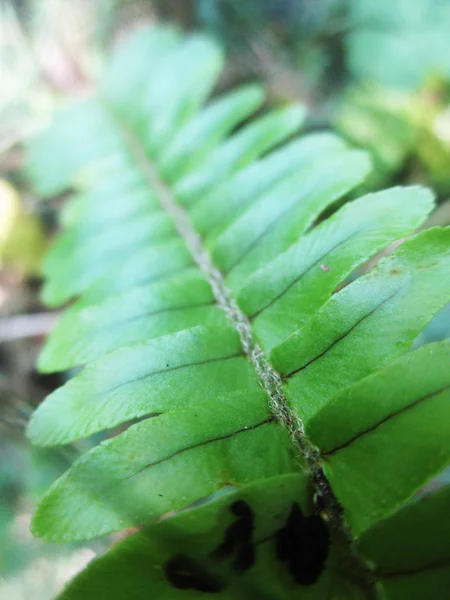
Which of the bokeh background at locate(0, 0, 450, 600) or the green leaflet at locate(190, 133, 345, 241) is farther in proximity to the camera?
the bokeh background at locate(0, 0, 450, 600)

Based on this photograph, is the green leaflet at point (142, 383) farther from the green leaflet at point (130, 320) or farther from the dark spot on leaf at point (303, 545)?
the dark spot on leaf at point (303, 545)

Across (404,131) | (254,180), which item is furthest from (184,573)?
(404,131)

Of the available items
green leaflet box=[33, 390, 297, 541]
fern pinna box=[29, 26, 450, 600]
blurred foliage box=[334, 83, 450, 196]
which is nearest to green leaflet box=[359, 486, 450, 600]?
fern pinna box=[29, 26, 450, 600]

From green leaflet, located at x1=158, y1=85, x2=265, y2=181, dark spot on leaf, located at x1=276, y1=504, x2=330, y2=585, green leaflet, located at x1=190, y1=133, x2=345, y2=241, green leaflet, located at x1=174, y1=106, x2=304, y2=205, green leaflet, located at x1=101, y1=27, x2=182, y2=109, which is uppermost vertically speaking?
green leaflet, located at x1=101, y1=27, x2=182, y2=109

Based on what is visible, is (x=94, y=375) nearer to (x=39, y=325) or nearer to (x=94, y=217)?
(x=94, y=217)

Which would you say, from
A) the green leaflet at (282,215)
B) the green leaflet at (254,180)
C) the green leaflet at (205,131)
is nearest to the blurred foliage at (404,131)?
the green leaflet at (205,131)

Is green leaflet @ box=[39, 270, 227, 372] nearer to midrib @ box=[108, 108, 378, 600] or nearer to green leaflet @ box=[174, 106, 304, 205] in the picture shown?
midrib @ box=[108, 108, 378, 600]

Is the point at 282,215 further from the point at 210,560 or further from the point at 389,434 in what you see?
the point at 210,560

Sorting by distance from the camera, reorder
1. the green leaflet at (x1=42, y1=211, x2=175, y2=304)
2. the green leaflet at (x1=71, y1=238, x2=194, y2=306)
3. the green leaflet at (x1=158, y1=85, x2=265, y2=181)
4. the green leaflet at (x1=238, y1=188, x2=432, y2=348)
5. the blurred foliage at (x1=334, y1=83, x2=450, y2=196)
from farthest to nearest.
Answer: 1. the blurred foliage at (x1=334, y1=83, x2=450, y2=196)
2. the green leaflet at (x1=158, y1=85, x2=265, y2=181)
3. the green leaflet at (x1=42, y1=211, x2=175, y2=304)
4. the green leaflet at (x1=71, y1=238, x2=194, y2=306)
5. the green leaflet at (x1=238, y1=188, x2=432, y2=348)
